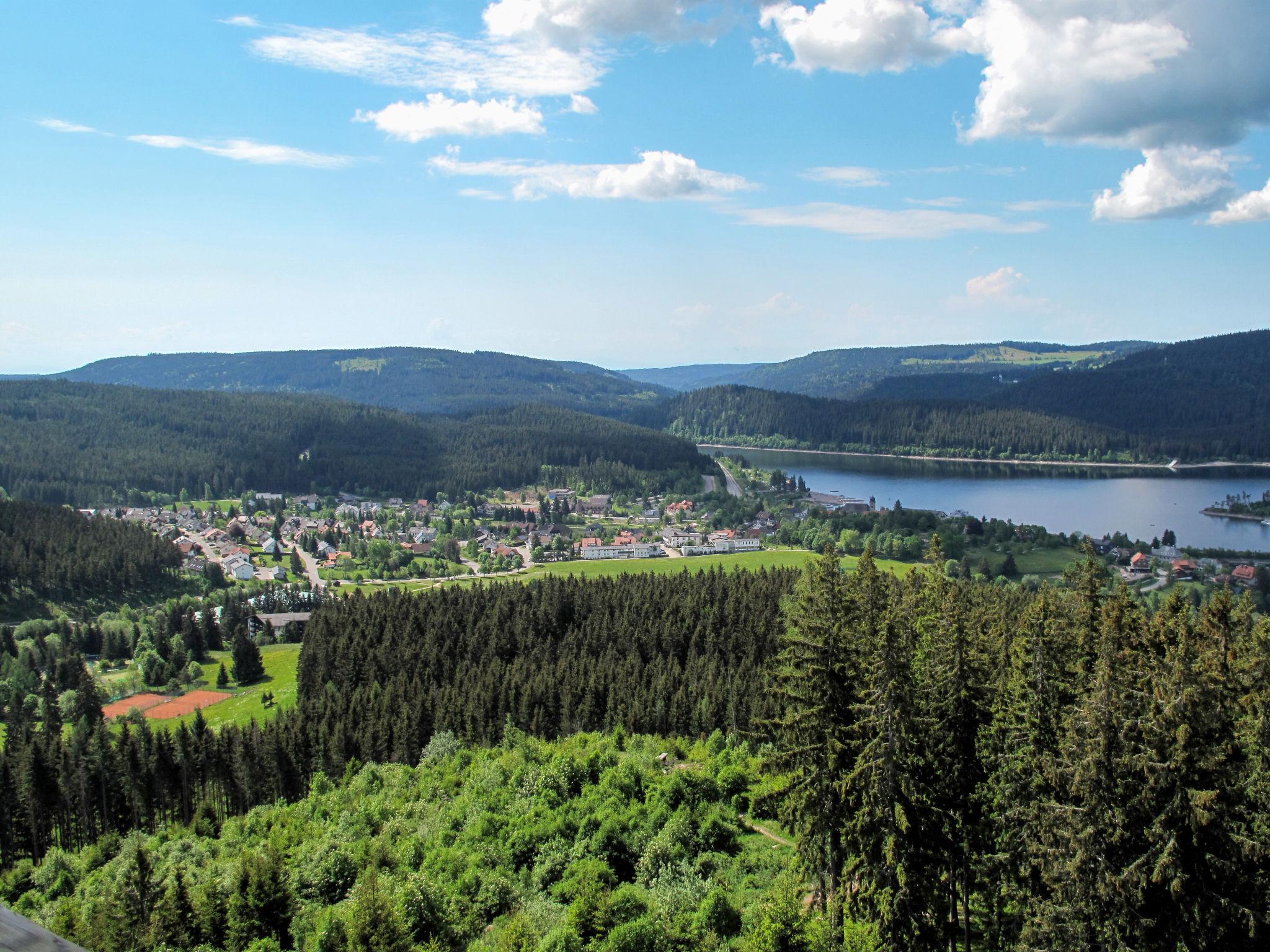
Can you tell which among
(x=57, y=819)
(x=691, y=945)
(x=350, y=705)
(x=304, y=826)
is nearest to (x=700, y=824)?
(x=691, y=945)

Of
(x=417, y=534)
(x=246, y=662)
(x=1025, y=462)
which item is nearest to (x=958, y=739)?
(x=246, y=662)

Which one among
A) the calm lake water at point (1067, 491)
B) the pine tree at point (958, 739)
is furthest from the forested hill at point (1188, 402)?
the pine tree at point (958, 739)

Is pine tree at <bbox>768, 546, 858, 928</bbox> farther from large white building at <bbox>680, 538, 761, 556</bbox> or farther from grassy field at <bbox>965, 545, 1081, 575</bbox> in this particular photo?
large white building at <bbox>680, 538, 761, 556</bbox>

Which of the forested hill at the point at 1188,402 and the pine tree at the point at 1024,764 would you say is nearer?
the pine tree at the point at 1024,764

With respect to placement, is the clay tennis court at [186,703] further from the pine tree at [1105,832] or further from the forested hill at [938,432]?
the forested hill at [938,432]

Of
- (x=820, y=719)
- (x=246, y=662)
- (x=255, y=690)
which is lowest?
(x=255, y=690)

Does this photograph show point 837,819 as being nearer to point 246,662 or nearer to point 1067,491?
point 246,662
